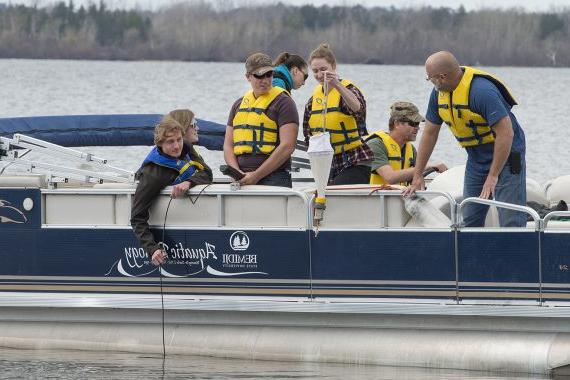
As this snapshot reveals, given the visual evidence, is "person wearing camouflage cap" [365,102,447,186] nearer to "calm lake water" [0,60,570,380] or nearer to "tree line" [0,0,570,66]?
"calm lake water" [0,60,570,380]

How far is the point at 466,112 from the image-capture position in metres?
8.78

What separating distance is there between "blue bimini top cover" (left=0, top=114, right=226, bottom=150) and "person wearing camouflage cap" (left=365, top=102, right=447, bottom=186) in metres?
1.87

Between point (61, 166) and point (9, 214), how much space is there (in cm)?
56

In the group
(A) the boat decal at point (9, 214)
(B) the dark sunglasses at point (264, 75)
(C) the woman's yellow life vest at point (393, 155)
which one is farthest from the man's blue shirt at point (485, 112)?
(A) the boat decal at point (9, 214)

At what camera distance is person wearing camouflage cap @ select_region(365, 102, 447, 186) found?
30.7ft

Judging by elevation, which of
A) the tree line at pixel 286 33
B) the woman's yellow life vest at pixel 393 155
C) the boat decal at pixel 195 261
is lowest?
the boat decal at pixel 195 261

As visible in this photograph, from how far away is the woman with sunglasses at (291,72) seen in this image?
32.6ft

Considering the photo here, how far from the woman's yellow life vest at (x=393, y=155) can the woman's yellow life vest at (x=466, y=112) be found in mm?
657

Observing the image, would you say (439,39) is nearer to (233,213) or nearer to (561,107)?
(561,107)

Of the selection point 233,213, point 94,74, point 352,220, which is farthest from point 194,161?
point 94,74

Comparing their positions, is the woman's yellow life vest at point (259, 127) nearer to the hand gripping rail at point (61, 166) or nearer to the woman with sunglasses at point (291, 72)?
the woman with sunglasses at point (291, 72)

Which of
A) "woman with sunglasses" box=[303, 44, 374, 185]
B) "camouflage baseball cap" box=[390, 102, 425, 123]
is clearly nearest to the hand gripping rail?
"woman with sunglasses" box=[303, 44, 374, 185]

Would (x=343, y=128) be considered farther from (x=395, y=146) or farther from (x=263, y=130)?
(x=263, y=130)

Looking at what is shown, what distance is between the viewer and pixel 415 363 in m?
8.96
